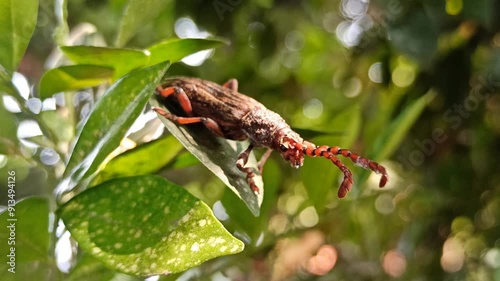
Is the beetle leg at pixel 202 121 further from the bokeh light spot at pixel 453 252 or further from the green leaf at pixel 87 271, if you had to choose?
the bokeh light spot at pixel 453 252

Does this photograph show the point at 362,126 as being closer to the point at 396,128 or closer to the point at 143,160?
the point at 396,128

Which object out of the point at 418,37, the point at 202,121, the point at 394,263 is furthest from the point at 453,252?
the point at 202,121

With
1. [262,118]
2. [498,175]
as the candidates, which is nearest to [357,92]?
[498,175]

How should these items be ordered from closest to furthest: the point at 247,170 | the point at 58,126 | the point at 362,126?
the point at 247,170 → the point at 58,126 → the point at 362,126

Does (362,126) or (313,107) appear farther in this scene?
(313,107)

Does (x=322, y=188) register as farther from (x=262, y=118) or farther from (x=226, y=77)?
(x=226, y=77)

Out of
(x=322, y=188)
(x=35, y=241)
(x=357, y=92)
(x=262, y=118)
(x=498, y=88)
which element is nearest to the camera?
(x=35, y=241)
